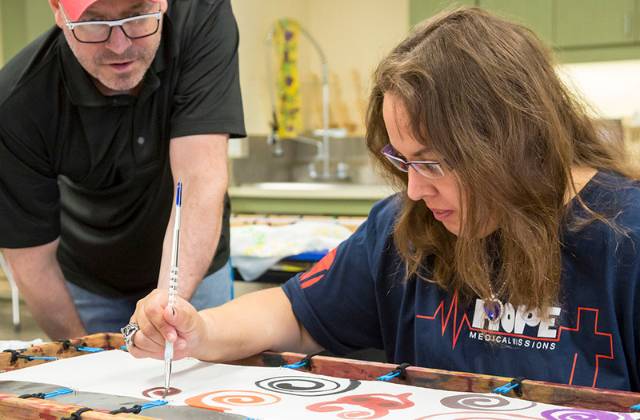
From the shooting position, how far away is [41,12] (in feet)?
14.4

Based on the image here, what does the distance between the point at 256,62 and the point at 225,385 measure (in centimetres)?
410

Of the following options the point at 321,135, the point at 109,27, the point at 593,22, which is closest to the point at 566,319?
the point at 109,27

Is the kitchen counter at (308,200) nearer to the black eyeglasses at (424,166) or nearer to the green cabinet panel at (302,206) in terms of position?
the green cabinet panel at (302,206)

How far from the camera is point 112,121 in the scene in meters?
1.53

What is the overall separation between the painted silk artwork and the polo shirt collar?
57cm

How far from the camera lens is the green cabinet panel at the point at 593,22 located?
4.26 meters

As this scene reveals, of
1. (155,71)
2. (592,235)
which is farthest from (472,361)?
(155,71)

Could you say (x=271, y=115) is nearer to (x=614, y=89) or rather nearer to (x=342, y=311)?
(x=614, y=89)

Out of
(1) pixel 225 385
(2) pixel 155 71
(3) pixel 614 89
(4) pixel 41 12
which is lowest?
(1) pixel 225 385

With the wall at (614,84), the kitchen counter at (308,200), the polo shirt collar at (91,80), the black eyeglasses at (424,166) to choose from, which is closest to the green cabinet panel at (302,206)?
the kitchen counter at (308,200)

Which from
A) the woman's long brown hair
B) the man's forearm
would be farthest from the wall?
the woman's long brown hair

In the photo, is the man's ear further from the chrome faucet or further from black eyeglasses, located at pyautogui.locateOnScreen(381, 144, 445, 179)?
the chrome faucet

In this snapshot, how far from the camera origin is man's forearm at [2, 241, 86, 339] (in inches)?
63.8

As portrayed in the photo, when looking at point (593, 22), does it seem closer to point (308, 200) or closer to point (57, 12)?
point (308, 200)
